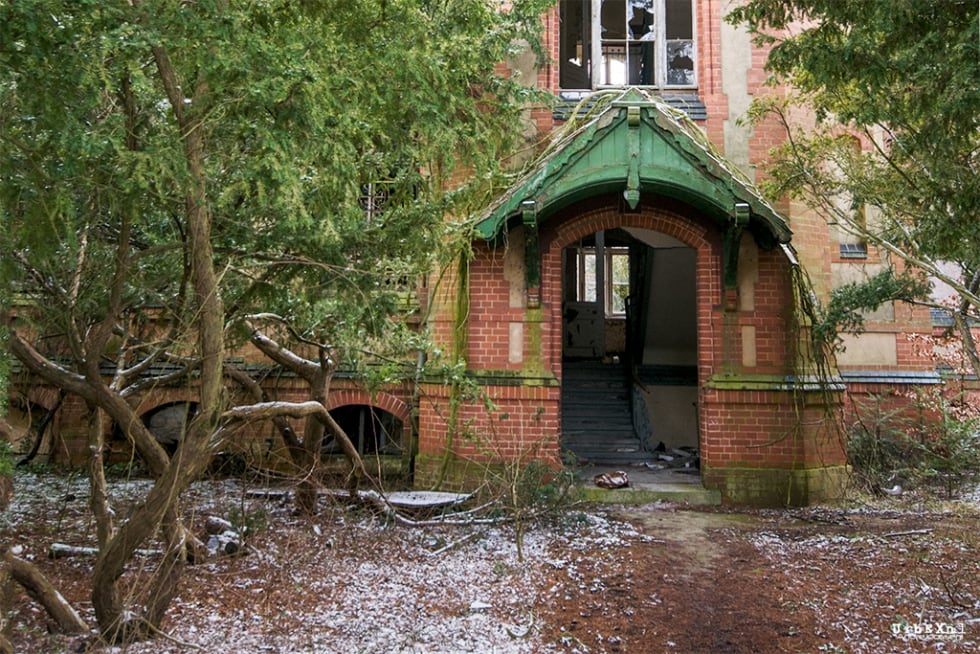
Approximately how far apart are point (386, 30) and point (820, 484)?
24.6 ft

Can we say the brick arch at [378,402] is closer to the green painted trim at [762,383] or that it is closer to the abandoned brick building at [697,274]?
the abandoned brick building at [697,274]

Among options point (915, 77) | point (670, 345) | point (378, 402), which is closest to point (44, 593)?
point (378, 402)

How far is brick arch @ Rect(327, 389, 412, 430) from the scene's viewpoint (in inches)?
395

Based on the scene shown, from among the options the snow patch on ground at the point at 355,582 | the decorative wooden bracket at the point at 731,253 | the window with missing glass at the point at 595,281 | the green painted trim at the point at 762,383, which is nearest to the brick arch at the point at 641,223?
the decorative wooden bracket at the point at 731,253

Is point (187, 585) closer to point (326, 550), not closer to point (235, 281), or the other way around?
point (326, 550)

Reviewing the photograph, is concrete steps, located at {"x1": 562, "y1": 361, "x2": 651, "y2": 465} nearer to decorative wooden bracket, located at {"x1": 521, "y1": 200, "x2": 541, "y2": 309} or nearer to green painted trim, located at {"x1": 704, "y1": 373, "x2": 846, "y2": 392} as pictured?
green painted trim, located at {"x1": 704, "y1": 373, "x2": 846, "y2": 392}

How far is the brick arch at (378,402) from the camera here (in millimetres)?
10039

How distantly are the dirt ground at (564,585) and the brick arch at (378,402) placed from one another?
2.37 meters

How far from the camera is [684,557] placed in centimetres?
646

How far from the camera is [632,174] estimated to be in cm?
795

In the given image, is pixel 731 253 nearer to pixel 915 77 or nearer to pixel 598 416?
pixel 915 77

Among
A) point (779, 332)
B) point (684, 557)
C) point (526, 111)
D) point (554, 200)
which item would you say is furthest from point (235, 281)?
point (779, 332)

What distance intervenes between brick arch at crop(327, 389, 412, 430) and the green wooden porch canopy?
121 inches

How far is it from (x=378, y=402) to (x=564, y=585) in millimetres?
5050
